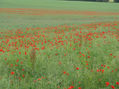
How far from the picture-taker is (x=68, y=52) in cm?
614

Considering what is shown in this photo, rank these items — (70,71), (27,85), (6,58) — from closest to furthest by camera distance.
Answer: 1. (27,85)
2. (70,71)
3. (6,58)

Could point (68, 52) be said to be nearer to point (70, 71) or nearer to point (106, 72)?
point (70, 71)

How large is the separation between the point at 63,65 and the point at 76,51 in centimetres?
155

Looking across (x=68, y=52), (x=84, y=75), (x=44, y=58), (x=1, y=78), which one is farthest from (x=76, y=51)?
(x=1, y=78)

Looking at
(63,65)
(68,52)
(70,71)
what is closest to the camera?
(70,71)

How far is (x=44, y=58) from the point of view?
210 inches

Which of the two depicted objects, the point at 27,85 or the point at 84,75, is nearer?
the point at 27,85

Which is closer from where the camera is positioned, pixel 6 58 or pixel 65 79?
pixel 65 79

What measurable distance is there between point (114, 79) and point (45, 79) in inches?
70.1

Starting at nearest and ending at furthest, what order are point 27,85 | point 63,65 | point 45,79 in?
point 27,85 < point 45,79 < point 63,65

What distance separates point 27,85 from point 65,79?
96 cm

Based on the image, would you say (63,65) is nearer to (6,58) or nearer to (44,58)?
(44,58)

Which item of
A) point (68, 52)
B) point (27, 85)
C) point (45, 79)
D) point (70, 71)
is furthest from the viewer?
point (68, 52)

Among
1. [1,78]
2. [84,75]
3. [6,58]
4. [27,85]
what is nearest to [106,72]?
[84,75]
